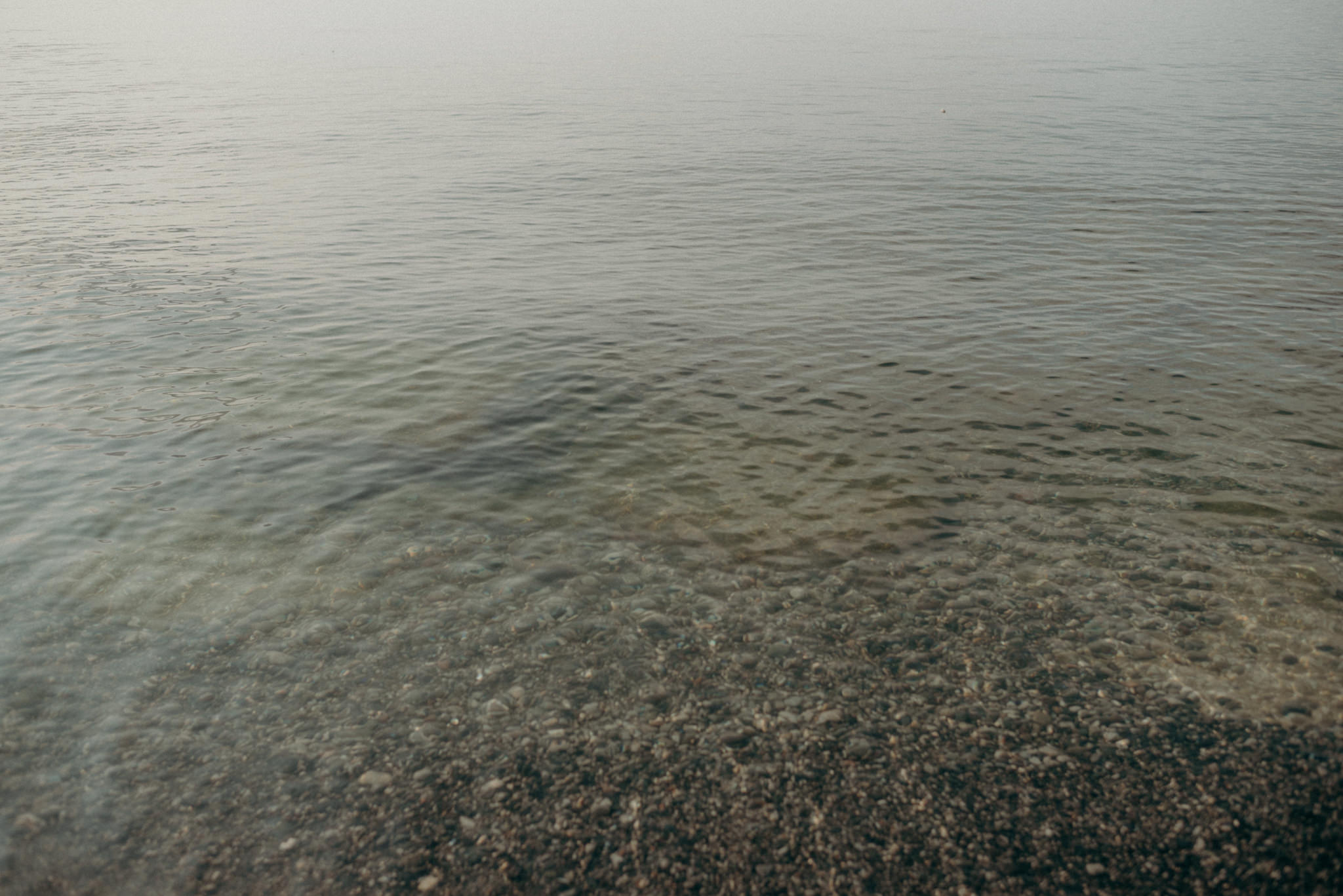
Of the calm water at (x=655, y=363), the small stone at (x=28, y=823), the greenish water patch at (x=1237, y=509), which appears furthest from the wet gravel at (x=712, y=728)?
the greenish water patch at (x=1237, y=509)

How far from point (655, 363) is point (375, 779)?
12507mm

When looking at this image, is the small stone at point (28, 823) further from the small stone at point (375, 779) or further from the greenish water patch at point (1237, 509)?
the greenish water patch at point (1237, 509)

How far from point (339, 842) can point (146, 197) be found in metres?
36.2

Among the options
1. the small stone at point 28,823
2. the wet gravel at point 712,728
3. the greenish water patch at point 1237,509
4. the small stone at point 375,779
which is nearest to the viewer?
the wet gravel at point 712,728

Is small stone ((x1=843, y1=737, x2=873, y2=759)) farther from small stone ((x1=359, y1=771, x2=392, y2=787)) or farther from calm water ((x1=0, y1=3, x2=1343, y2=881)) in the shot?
small stone ((x1=359, y1=771, x2=392, y2=787))

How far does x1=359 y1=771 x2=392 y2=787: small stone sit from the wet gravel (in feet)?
0.20

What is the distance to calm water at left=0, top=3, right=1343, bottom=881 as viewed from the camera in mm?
12984

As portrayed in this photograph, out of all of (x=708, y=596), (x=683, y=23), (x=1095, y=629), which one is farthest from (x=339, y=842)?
(x=683, y=23)

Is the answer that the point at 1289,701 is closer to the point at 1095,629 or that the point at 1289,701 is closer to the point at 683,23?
the point at 1095,629

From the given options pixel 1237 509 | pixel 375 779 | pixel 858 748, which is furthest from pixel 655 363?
pixel 375 779

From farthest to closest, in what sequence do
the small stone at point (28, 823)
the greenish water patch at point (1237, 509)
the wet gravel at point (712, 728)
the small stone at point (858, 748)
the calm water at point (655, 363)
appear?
1. the greenish water patch at point (1237, 509)
2. the calm water at point (655, 363)
3. the small stone at point (858, 748)
4. the small stone at point (28, 823)
5. the wet gravel at point (712, 728)

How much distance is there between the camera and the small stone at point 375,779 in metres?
9.12

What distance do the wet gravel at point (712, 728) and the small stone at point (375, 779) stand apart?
61mm

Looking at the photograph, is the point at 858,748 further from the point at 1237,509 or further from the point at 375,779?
the point at 1237,509
